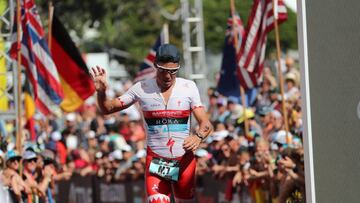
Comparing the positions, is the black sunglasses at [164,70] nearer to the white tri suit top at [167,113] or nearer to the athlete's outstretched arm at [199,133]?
the white tri suit top at [167,113]

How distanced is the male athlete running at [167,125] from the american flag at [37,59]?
25.4 feet

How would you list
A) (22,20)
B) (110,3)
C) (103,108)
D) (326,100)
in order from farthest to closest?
(110,3)
(22,20)
(103,108)
(326,100)

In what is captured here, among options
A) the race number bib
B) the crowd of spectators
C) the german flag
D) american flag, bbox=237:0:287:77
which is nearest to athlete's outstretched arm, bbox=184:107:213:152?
the race number bib

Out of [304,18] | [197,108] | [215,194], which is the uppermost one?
[304,18]

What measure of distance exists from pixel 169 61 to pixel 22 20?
8.56m

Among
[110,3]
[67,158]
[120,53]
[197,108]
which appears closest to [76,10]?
[110,3]

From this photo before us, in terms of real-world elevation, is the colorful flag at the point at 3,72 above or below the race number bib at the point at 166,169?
above

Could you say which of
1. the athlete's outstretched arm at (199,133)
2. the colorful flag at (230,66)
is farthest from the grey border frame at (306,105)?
the colorful flag at (230,66)

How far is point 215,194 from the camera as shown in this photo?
1816cm

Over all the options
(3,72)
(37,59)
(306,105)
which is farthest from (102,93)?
(3,72)

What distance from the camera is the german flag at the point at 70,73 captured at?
69.6 ft

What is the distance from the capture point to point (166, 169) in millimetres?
12086

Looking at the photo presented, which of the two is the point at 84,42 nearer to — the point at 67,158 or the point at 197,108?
the point at 67,158

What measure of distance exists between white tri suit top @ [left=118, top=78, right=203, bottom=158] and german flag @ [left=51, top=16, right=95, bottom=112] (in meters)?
9.08
